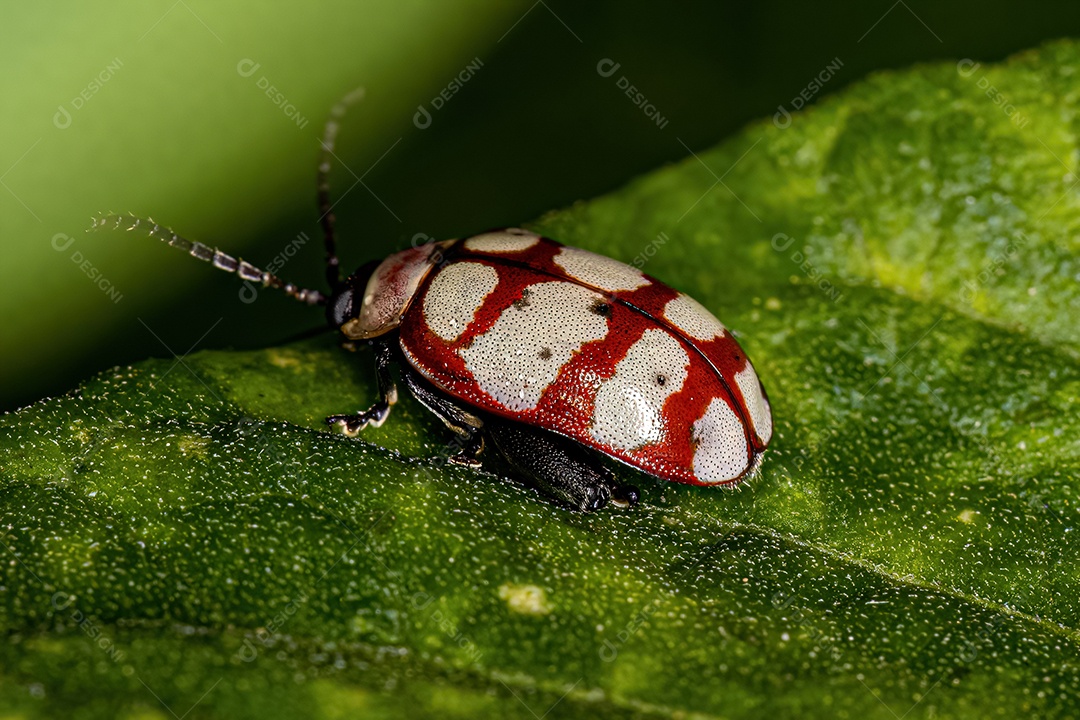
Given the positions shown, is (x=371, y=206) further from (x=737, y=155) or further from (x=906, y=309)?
(x=906, y=309)

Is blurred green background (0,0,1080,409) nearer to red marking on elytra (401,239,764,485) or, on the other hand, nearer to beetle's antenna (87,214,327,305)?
beetle's antenna (87,214,327,305)

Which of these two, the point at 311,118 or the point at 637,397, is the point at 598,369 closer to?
the point at 637,397

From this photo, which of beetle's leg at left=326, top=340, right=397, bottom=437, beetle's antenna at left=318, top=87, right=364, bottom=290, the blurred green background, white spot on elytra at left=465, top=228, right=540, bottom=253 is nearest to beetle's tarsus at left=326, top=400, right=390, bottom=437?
beetle's leg at left=326, top=340, right=397, bottom=437

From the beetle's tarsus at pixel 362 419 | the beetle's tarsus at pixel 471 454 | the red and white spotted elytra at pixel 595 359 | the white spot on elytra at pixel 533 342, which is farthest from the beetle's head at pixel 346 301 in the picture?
the beetle's tarsus at pixel 471 454

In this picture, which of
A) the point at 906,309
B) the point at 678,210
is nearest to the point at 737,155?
the point at 678,210

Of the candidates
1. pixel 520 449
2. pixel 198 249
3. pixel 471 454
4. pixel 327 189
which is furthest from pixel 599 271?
pixel 198 249

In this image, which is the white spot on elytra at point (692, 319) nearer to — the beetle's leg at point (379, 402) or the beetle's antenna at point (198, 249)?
the beetle's leg at point (379, 402)
